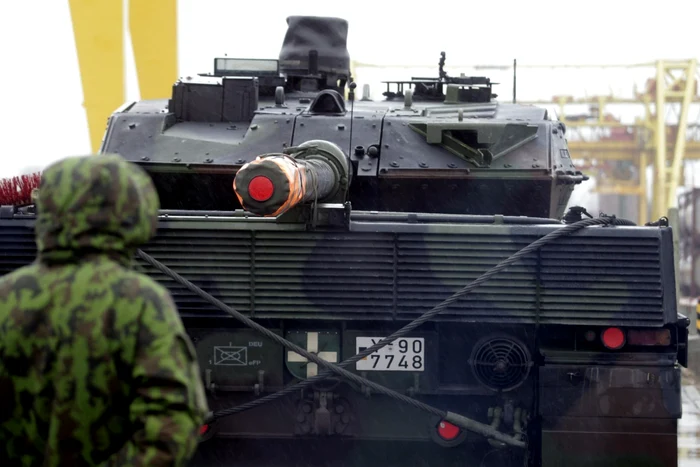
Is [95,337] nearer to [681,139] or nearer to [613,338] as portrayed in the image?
[613,338]

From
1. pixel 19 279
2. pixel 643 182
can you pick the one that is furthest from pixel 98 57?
pixel 643 182

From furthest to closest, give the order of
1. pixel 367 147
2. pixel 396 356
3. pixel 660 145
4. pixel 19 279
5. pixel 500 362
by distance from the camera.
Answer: pixel 660 145 → pixel 367 147 → pixel 396 356 → pixel 500 362 → pixel 19 279

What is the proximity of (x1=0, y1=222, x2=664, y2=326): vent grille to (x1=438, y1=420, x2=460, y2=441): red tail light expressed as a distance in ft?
1.82

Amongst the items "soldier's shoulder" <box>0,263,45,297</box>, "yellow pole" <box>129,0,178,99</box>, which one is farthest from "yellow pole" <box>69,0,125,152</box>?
"soldier's shoulder" <box>0,263,45,297</box>

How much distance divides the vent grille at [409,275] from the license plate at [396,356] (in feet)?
0.59

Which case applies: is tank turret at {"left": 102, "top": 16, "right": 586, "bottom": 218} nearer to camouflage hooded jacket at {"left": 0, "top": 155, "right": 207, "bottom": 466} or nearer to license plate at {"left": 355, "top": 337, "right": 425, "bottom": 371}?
license plate at {"left": 355, "top": 337, "right": 425, "bottom": 371}

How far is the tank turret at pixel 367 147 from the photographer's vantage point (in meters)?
7.59

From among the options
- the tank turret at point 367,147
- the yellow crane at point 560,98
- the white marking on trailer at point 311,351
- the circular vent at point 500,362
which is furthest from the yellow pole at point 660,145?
the white marking on trailer at point 311,351

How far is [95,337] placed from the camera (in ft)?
9.61

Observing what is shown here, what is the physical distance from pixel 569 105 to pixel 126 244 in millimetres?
50375

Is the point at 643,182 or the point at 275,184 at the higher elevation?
the point at 275,184

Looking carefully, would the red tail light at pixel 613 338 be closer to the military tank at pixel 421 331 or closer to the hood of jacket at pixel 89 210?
the military tank at pixel 421 331

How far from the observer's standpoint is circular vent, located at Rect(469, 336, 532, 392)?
6.07 m

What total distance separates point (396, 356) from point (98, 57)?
19893 mm
